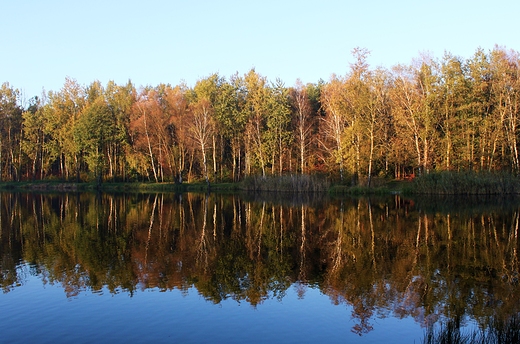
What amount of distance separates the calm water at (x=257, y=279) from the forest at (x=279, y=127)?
867 inches

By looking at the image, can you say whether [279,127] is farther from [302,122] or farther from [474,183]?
[474,183]

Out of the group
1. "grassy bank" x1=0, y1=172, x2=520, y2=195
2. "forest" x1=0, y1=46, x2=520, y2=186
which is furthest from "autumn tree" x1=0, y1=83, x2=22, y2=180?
"grassy bank" x1=0, y1=172, x2=520, y2=195

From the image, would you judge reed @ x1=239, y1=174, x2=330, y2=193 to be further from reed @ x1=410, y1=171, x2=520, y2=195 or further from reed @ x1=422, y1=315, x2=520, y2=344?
reed @ x1=422, y1=315, x2=520, y2=344

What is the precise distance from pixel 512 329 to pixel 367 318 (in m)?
3.08

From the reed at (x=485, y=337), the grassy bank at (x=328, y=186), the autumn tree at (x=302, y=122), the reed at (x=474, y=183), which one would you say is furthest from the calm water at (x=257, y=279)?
the autumn tree at (x=302, y=122)

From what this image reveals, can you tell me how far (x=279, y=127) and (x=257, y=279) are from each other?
44071 mm

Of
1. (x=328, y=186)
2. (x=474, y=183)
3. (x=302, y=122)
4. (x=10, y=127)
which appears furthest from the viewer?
(x=10, y=127)

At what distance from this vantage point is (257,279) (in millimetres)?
14008

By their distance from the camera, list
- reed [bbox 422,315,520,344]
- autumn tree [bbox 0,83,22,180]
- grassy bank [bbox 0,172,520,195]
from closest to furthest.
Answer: reed [bbox 422,315,520,344]
grassy bank [bbox 0,172,520,195]
autumn tree [bbox 0,83,22,180]

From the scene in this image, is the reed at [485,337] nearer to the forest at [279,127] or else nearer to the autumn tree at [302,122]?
the forest at [279,127]

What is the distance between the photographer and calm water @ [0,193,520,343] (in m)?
10.1

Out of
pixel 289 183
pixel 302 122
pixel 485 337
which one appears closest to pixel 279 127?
pixel 302 122

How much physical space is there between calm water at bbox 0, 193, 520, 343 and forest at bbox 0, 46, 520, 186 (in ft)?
72.3

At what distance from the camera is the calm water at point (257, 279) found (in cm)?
1011
